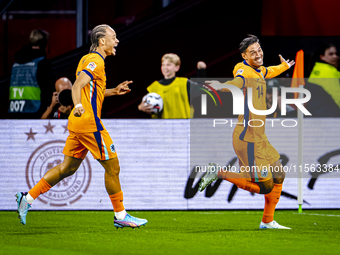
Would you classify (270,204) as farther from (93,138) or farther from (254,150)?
(93,138)

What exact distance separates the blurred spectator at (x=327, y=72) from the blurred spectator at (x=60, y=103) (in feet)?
10.4

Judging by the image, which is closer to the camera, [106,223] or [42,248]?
[42,248]

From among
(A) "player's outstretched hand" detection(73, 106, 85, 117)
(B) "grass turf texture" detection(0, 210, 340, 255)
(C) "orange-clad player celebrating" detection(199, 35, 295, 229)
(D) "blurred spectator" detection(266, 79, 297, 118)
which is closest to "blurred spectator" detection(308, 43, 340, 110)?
(D) "blurred spectator" detection(266, 79, 297, 118)

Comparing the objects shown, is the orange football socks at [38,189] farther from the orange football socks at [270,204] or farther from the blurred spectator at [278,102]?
the blurred spectator at [278,102]

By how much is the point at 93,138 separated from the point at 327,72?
3882 mm

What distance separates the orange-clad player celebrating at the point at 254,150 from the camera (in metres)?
5.48

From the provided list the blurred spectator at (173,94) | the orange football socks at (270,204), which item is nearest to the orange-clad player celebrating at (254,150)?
the orange football socks at (270,204)

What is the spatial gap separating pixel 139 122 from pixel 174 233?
2.35 meters

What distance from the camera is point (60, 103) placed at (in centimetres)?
725

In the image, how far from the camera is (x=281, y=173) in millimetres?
5477

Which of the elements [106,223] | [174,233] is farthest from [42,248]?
[106,223]

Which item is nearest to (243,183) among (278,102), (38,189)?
(38,189)

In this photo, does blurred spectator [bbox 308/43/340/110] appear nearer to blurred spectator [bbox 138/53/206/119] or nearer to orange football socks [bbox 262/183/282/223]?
blurred spectator [bbox 138/53/206/119]

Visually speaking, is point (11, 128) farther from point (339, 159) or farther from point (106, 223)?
point (339, 159)
